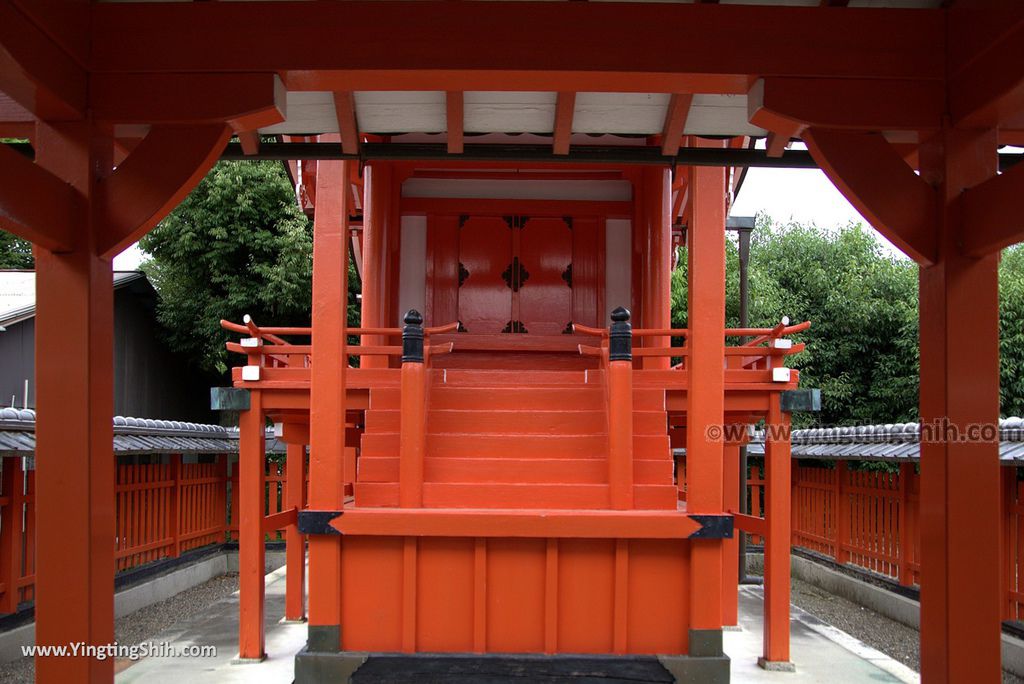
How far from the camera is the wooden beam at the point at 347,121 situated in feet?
14.2

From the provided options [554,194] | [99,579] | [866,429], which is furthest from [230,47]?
[866,429]

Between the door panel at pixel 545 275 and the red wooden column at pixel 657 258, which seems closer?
the red wooden column at pixel 657 258

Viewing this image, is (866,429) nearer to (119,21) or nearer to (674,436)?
(674,436)

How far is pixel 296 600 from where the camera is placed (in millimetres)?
9742

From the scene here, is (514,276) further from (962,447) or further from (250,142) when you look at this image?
(962,447)

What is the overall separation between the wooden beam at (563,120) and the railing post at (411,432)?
257cm

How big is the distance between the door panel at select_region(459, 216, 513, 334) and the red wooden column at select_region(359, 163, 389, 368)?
926mm

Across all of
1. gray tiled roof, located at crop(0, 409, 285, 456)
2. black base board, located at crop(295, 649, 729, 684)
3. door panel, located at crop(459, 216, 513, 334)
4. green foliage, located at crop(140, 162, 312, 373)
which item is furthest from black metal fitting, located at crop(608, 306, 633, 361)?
green foliage, located at crop(140, 162, 312, 373)

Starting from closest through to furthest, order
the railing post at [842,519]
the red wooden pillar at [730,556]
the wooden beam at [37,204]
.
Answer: the wooden beam at [37,204], the red wooden pillar at [730,556], the railing post at [842,519]

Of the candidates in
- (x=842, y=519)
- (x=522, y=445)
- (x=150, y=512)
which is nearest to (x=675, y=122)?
(x=522, y=445)

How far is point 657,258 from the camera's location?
9562mm

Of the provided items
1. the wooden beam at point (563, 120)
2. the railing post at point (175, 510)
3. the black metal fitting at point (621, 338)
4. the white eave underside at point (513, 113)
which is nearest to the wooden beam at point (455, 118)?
the white eave underside at point (513, 113)

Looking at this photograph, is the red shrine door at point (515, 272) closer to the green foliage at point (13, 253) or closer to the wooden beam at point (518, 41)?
the wooden beam at point (518, 41)

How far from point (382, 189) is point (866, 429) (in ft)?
25.3
